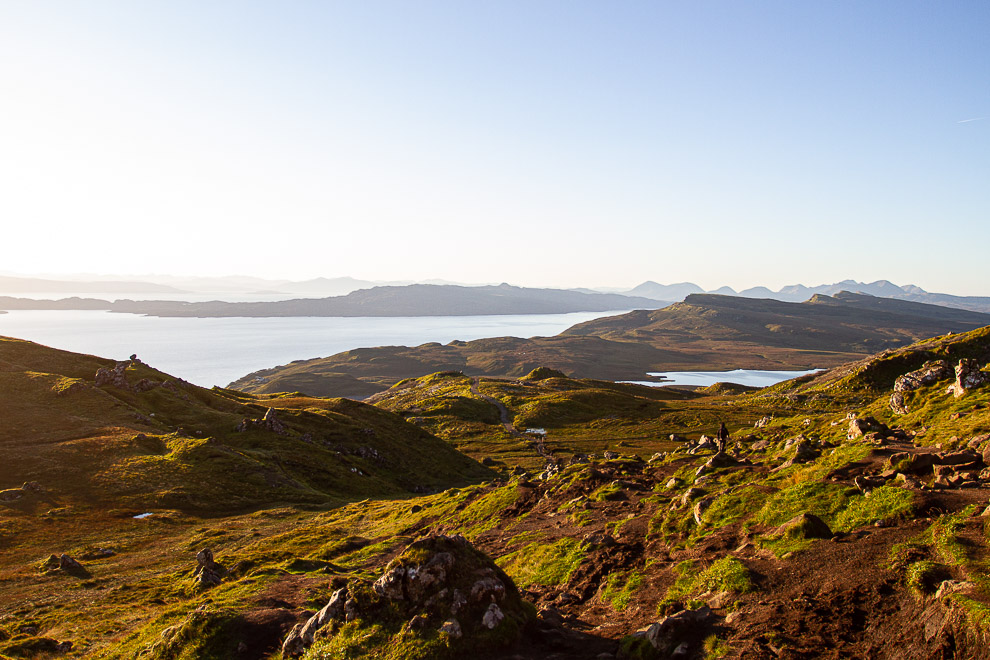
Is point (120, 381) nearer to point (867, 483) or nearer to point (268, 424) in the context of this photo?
point (268, 424)

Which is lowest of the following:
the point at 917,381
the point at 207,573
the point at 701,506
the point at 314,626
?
the point at 207,573

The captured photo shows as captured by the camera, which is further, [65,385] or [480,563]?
[65,385]

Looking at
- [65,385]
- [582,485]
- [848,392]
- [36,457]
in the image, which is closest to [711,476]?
[582,485]

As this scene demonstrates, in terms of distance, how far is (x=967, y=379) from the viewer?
3641 centimetres

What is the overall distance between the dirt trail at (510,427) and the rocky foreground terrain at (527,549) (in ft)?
131

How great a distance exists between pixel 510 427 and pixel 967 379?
11598 cm

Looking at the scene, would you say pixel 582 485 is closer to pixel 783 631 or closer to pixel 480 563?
pixel 480 563

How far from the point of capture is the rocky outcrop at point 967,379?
35688mm

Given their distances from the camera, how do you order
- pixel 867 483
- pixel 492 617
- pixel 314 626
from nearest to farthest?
1. pixel 492 617
2. pixel 314 626
3. pixel 867 483

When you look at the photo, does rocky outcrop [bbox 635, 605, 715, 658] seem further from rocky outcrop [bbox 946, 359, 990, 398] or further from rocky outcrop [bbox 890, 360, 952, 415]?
rocky outcrop [bbox 890, 360, 952, 415]

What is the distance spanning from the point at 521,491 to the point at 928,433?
30495 mm

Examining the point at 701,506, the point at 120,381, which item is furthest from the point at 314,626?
the point at 120,381

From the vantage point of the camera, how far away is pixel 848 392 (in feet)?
414

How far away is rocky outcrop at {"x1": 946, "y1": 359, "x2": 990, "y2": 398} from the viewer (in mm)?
35688
